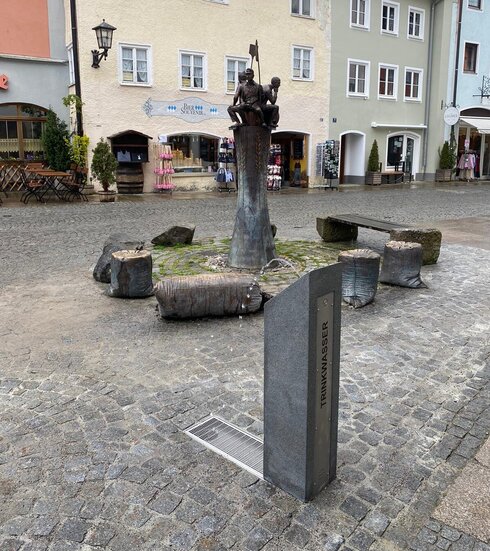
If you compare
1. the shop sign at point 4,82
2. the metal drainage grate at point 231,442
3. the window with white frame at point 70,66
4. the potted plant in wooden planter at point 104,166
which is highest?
the window with white frame at point 70,66

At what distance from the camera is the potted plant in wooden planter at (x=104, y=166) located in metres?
17.5

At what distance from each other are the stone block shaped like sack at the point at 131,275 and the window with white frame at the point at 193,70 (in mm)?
15308

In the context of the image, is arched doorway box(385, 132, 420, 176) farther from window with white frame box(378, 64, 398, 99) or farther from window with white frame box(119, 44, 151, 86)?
window with white frame box(119, 44, 151, 86)

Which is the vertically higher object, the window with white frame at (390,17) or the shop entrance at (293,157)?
the window with white frame at (390,17)

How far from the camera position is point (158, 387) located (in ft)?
13.4

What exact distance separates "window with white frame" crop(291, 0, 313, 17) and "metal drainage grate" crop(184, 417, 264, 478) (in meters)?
21.7

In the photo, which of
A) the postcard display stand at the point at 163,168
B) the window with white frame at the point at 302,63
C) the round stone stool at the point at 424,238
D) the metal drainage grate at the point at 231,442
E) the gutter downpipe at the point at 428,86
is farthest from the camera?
the gutter downpipe at the point at 428,86

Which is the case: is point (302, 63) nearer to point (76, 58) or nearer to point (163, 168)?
point (163, 168)

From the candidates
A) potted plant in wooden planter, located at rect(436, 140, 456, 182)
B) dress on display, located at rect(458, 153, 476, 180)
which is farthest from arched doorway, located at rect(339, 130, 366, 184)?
dress on display, located at rect(458, 153, 476, 180)

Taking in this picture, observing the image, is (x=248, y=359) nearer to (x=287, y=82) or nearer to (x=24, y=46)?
(x=24, y=46)

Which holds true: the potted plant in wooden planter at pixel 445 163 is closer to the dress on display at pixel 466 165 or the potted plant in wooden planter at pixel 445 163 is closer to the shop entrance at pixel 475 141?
the dress on display at pixel 466 165

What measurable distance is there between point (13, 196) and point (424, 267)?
13.6 metres

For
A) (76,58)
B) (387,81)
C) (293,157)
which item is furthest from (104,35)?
(387,81)

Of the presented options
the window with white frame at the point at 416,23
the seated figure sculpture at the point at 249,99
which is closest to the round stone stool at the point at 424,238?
the seated figure sculpture at the point at 249,99
